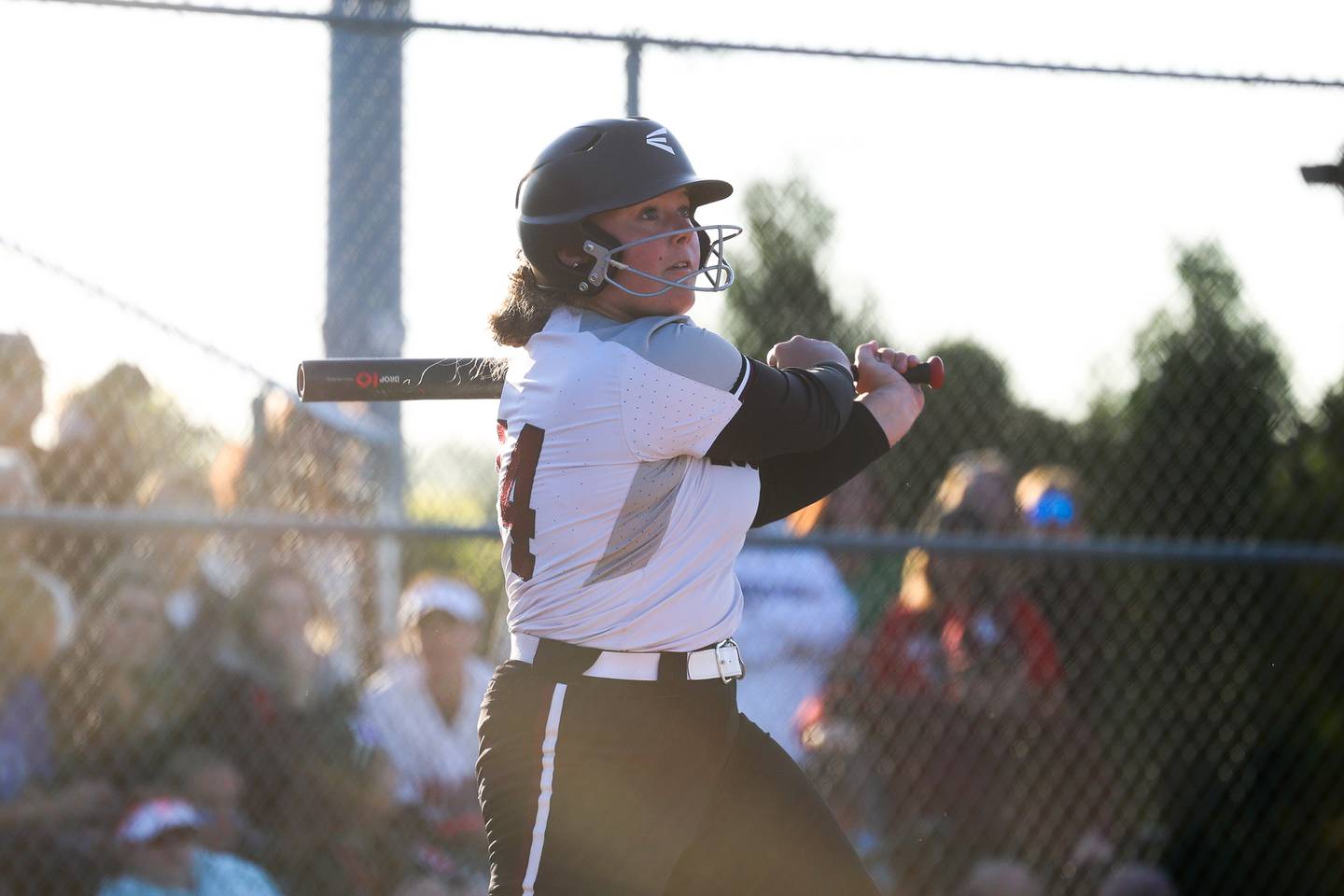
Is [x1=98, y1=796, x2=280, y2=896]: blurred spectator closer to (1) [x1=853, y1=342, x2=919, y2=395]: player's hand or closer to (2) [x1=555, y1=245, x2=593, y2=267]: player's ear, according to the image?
(2) [x1=555, y1=245, x2=593, y2=267]: player's ear

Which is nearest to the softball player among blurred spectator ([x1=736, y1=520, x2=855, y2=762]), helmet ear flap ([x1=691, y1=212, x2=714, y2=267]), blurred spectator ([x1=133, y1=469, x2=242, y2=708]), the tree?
helmet ear flap ([x1=691, y1=212, x2=714, y2=267])

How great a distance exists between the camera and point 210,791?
4629 millimetres

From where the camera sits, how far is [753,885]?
111 inches

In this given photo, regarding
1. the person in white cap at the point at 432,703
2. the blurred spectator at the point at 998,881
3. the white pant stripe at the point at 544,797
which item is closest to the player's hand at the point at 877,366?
the white pant stripe at the point at 544,797

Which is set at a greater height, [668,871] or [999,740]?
[999,740]

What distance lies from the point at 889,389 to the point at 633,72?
1943 millimetres

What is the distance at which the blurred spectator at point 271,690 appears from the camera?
4.71m


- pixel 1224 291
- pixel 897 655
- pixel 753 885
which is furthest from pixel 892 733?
pixel 753 885

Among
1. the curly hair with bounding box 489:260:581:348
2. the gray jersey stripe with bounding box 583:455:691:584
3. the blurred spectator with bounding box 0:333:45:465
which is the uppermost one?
the blurred spectator with bounding box 0:333:45:465

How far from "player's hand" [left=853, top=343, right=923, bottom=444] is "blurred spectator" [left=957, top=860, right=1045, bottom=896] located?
231cm

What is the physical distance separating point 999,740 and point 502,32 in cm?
271

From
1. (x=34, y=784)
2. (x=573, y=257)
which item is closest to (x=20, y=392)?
→ (x=34, y=784)

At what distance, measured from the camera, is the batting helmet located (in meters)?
2.85

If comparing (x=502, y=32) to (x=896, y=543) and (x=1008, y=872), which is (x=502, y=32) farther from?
(x=1008, y=872)
